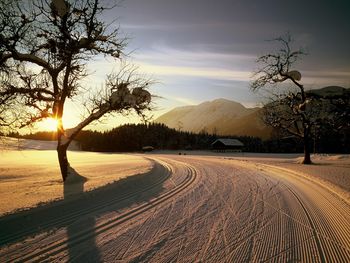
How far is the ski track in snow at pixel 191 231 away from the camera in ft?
19.4

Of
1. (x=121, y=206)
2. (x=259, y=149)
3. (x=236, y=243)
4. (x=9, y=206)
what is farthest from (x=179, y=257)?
(x=259, y=149)

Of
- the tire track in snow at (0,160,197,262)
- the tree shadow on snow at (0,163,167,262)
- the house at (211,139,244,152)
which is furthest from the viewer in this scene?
the house at (211,139,244,152)

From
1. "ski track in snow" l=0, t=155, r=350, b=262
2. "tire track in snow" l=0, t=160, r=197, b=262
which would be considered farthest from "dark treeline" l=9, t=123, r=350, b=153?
"tire track in snow" l=0, t=160, r=197, b=262

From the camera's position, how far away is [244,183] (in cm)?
1512

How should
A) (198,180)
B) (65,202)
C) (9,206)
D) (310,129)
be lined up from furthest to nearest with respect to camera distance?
(310,129), (198,180), (65,202), (9,206)

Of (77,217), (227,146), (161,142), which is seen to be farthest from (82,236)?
(161,142)

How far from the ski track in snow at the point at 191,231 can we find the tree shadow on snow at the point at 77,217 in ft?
0.08

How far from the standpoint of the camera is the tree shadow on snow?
640 centimetres

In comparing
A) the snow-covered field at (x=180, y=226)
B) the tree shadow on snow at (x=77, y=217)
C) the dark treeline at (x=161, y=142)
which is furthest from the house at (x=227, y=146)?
the tree shadow on snow at (x=77, y=217)

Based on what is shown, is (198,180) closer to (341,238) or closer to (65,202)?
(65,202)

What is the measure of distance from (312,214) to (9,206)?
8.81m

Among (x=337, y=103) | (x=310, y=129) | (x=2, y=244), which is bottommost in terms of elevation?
(x=2, y=244)

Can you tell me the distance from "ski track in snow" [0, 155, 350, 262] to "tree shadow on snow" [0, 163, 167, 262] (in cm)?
2

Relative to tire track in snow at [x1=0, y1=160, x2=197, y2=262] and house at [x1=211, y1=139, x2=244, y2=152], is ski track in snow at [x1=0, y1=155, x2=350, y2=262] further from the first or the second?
house at [x1=211, y1=139, x2=244, y2=152]
